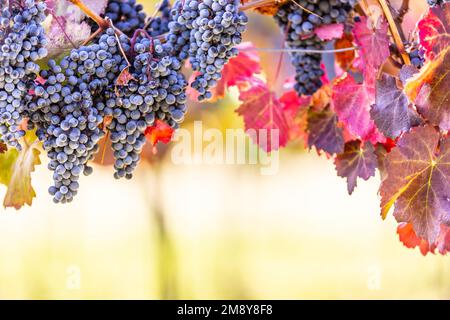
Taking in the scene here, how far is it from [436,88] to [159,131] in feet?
1.23

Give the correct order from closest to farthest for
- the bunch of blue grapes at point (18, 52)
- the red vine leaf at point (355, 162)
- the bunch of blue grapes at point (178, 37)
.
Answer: the bunch of blue grapes at point (18, 52), the bunch of blue grapes at point (178, 37), the red vine leaf at point (355, 162)

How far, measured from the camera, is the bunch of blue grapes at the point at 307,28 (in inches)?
36.3

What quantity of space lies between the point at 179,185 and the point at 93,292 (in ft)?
2.64

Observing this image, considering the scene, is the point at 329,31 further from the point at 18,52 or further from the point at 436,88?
the point at 18,52

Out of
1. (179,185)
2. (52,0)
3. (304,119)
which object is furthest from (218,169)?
(52,0)

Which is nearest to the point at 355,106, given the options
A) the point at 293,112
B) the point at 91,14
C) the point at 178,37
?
the point at 293,112

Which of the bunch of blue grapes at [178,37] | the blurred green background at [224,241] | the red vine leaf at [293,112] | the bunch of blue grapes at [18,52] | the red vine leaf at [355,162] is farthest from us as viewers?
the blurred green background at [224,241]

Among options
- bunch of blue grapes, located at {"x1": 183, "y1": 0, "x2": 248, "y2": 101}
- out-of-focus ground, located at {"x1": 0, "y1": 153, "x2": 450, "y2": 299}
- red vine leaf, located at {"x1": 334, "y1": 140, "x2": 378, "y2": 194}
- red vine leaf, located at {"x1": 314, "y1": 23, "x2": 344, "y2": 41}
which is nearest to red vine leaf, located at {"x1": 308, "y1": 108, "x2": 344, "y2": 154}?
red vine leaf, located at {"x1": 334, "y1": 140, "x2": 378, "y2": 194}

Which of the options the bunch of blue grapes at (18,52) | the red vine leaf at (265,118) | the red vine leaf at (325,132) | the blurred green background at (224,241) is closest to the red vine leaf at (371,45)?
the red vine leaf at (325,132)

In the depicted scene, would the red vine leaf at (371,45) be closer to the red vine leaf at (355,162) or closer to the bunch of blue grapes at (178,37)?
the red vine leaf at (355,162)

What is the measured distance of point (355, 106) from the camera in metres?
0.95

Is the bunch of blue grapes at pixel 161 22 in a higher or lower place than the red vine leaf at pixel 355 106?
higher

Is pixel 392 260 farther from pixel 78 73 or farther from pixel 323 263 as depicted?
pixel 78 73

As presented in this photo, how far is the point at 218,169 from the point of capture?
3.97 m
